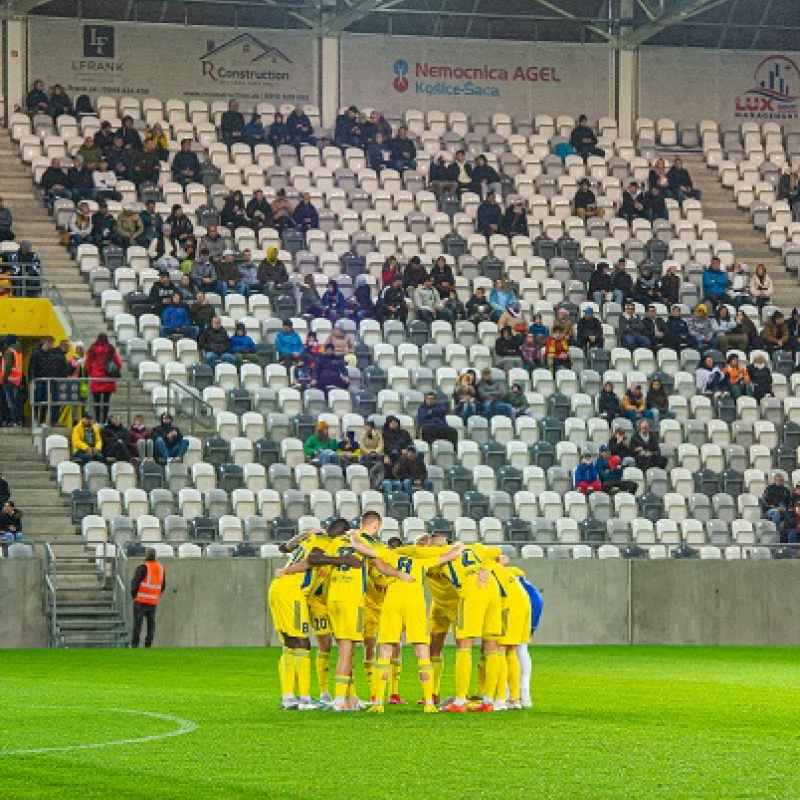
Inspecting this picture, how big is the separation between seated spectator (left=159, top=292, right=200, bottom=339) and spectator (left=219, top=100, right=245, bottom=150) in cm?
798

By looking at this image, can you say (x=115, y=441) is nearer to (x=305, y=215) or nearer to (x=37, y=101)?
(x=305, y=215)

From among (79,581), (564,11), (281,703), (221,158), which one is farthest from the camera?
(564,11)

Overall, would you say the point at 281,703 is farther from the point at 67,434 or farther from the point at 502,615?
the point at 67,434

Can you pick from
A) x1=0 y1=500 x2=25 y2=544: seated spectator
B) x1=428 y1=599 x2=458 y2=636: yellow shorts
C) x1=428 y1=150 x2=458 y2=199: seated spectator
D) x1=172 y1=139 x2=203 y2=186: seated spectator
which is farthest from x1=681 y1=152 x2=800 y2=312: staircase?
x1=428 y1=599 x2=458 y2=636: yellow shorts

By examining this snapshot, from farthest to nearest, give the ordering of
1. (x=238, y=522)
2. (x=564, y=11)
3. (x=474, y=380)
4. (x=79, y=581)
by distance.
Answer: (x=564, y=11)
(x=474, y=380)
(x=238, y=522)
(x=79, y=581)

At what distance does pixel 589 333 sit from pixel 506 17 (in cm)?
1377

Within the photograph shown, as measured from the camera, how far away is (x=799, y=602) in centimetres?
3139

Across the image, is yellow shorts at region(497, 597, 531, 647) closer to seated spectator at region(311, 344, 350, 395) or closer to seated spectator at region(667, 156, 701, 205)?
seated spectator at region(311, 344, 350, 395)

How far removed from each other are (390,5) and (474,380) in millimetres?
14393

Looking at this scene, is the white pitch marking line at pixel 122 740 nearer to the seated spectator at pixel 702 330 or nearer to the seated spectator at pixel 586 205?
the seated spectator at pixel 702 330

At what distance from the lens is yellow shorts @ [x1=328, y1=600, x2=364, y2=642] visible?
16.3 meters

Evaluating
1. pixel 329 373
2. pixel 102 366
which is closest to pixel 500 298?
pixel 329 373

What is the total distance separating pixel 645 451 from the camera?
34.6 meters

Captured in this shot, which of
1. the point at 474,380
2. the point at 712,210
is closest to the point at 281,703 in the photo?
the point at 474,380
